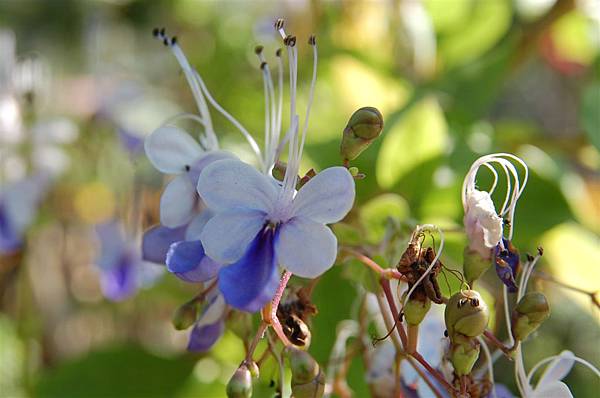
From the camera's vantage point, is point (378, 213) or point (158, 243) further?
point (378, 213)

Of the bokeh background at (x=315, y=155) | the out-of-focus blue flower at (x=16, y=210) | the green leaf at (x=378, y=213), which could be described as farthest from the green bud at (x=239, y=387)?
the out-of-focus blue flower at (x=16, y=210)

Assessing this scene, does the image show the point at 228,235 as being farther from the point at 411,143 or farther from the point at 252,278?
the point at 411,143

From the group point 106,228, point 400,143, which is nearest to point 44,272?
point 106,228

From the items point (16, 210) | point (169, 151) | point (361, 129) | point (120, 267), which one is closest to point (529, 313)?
point (361, 129)

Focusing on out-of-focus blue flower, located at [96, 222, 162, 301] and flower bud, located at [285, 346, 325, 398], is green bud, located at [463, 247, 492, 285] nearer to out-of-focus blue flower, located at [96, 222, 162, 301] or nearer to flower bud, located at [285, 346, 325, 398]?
flower bud, located at [285, 346, 325, 398]

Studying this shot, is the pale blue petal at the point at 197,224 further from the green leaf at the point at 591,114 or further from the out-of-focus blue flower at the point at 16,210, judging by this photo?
the out-of-focus blue flower at the point at 16,210

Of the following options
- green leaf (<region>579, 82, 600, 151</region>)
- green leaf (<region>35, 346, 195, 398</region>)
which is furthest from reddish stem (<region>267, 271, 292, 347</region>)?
green leaf (<region>35, 346, 195, 398</region>)
